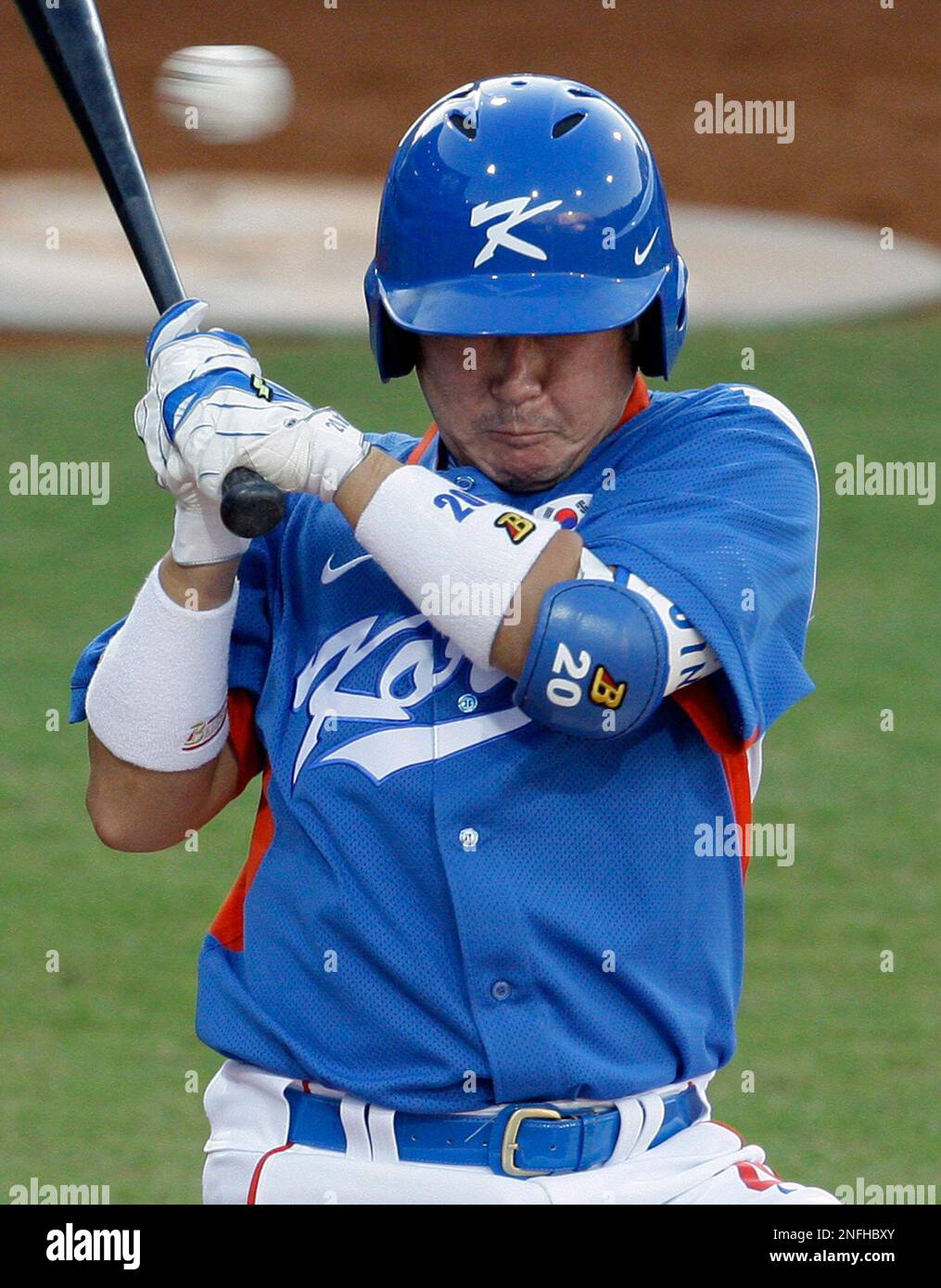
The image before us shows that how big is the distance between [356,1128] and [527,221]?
43.6 inches

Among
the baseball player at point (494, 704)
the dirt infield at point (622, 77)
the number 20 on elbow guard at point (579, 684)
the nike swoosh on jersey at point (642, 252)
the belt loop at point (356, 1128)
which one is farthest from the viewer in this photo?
the dirt infield at point (622, 77)

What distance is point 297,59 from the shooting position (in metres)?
16.5

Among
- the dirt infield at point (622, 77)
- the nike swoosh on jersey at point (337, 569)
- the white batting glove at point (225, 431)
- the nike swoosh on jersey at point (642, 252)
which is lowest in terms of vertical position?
the dirt infield at point (622, 77)

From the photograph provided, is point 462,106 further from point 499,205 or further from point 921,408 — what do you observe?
point 921,408

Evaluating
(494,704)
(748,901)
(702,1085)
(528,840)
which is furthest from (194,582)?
(748,901)

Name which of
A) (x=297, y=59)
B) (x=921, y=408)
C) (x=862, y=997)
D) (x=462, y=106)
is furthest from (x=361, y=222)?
(x=462, y=106)

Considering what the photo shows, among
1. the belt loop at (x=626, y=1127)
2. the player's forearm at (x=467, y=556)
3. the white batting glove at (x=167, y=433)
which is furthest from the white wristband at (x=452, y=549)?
the belt loop at (x=626, y=1127)

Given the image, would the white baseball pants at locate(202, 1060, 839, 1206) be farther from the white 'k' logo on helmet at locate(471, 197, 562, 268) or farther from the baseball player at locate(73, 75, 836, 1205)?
the white 'k' logo on helmet at locate(471, 197, 562, 268)

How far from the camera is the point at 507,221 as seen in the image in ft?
8.40

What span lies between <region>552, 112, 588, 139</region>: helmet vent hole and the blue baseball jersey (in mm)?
393

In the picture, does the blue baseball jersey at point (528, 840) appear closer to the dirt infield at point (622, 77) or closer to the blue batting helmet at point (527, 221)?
the blue batting helmet at point (527, 221)

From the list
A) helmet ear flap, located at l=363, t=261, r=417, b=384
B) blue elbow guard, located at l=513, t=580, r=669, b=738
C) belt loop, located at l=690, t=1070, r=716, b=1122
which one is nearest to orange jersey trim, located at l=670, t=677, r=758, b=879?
blue elbow guard, located at l=513, t=580, r=669, b=738

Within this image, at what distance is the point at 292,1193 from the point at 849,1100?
2.85 m

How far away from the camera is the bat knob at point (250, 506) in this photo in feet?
7.67
